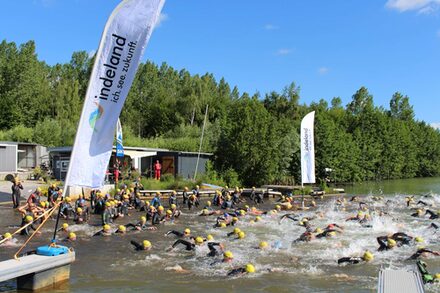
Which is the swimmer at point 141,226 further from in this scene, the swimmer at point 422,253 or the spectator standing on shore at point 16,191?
the swimmer at point 422,253

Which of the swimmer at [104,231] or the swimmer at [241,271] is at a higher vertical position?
the swimmer at [104,231]

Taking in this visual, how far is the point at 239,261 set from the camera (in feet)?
46.7

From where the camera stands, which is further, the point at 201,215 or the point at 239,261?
the point at 201,215

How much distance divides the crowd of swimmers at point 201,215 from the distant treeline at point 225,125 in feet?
37.4

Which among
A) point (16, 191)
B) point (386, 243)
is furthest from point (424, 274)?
point (16, 191)

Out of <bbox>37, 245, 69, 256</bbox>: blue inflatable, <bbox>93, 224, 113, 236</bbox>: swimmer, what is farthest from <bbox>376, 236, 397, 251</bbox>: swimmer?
<bbox>37, 245, 69, 256</bbox>: blue inflatable

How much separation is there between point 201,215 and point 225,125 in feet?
70.6

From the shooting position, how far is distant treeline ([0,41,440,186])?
43812mm

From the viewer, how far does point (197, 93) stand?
6600 centimetres

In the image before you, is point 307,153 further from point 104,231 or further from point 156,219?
point 104,231

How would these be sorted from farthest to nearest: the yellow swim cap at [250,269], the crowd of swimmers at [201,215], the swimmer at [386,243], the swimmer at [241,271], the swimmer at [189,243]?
the swimmer at [386,243] → the swimmer at [189,243] → the crowd of swimmers at [201,215] → the yellow swim cap at [250,269] → the swimmer at [241,271]

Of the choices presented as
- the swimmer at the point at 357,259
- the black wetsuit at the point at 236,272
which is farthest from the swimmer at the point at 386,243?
the black wetsuit at the point at 236,272

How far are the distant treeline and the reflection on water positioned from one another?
21.8 m

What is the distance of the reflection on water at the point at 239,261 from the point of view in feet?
37.8
